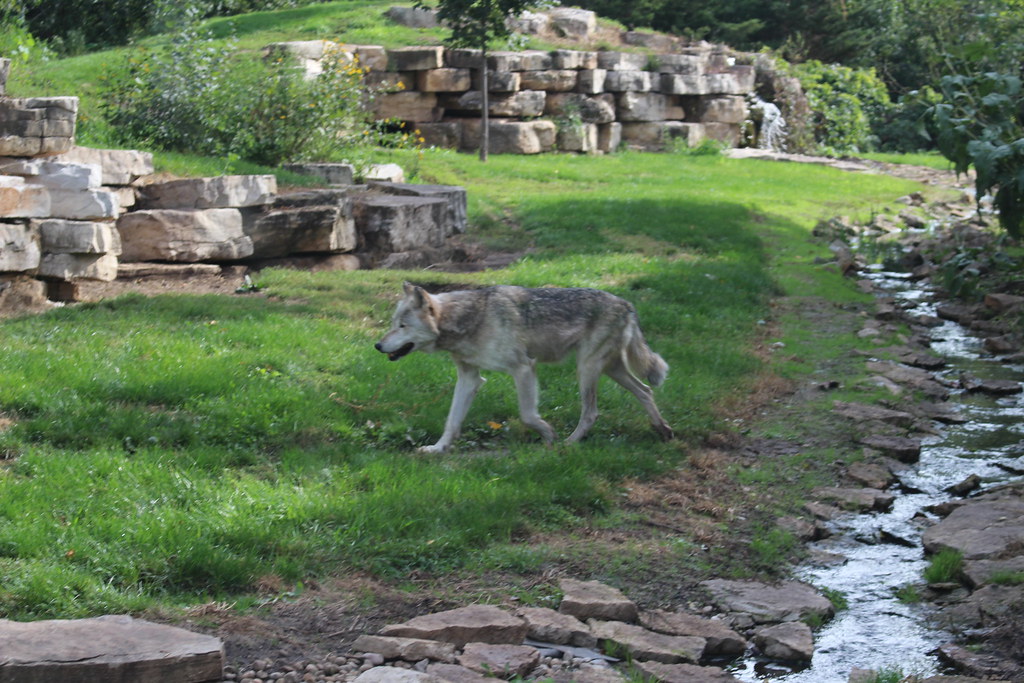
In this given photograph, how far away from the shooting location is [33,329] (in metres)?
9.45

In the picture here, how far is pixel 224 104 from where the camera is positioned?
15.5 meters

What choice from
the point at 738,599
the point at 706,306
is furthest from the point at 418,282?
the point at 738,599

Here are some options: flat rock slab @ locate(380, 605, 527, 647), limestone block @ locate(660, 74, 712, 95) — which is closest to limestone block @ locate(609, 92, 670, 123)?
limestone block @ locate(660, 74, 712, 95)

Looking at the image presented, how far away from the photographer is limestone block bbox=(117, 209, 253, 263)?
12289 mm

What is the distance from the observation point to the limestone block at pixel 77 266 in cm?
1084

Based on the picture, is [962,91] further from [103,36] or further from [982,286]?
[103,36]

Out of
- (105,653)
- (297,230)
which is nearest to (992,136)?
(297,230)

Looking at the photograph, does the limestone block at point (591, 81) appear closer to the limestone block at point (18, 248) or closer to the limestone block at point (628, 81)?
the limestone block at point (628, 81)

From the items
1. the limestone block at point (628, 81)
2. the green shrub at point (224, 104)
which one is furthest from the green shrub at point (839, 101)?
the green shrub at point (224, 104)

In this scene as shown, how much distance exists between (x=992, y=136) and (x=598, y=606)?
985cm

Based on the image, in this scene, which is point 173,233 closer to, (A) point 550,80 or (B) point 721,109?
(A) point 550,80

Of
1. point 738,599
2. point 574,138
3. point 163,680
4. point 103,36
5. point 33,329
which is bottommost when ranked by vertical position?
point 738,599

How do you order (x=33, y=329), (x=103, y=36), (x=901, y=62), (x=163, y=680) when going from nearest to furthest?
(x=163, y=680) < (x=33, y=329) < (x=103, y=36) < (x=901, y=62)

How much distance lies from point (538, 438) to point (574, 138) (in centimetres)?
1903
